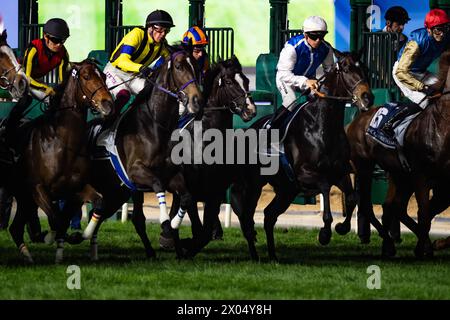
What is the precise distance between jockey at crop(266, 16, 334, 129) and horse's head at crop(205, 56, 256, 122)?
41 cm

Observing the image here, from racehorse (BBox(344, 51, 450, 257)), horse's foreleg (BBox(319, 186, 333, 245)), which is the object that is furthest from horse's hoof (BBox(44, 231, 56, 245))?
racehorse (BBox(344, 51, 450, 257))

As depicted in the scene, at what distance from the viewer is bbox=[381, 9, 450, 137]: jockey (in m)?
12.6

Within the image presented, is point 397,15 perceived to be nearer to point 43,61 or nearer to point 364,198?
point 364,198

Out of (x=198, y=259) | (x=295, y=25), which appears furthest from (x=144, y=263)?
(x=295, y=25)

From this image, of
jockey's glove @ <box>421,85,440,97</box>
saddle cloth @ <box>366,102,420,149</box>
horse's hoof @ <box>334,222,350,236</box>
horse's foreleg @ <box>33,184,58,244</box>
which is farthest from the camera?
horse's hoof @ <box>334,222,350,236</box>

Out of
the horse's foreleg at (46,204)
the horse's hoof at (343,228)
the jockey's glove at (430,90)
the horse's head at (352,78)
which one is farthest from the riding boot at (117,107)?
the jockey's glove at (430,90)

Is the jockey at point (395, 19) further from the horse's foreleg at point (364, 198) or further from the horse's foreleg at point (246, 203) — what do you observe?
the horse's foreleg at point (246, 203)

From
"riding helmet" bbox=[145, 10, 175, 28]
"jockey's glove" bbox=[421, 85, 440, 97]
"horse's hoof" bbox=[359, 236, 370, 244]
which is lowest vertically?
"horse's hoof" bbox=[359, 236, 370, 244]

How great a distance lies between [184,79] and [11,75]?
139 centimetres

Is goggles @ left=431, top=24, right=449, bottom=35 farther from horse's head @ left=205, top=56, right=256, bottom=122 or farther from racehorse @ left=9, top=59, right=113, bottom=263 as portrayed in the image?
racehorse @ left=9, top=59, right=113, bottom=263

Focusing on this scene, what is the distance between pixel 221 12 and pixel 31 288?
11.0 meters

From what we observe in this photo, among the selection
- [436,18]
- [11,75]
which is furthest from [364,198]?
[11,75]

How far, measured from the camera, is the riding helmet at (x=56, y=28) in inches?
479

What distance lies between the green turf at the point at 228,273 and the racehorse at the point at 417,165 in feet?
0.99
